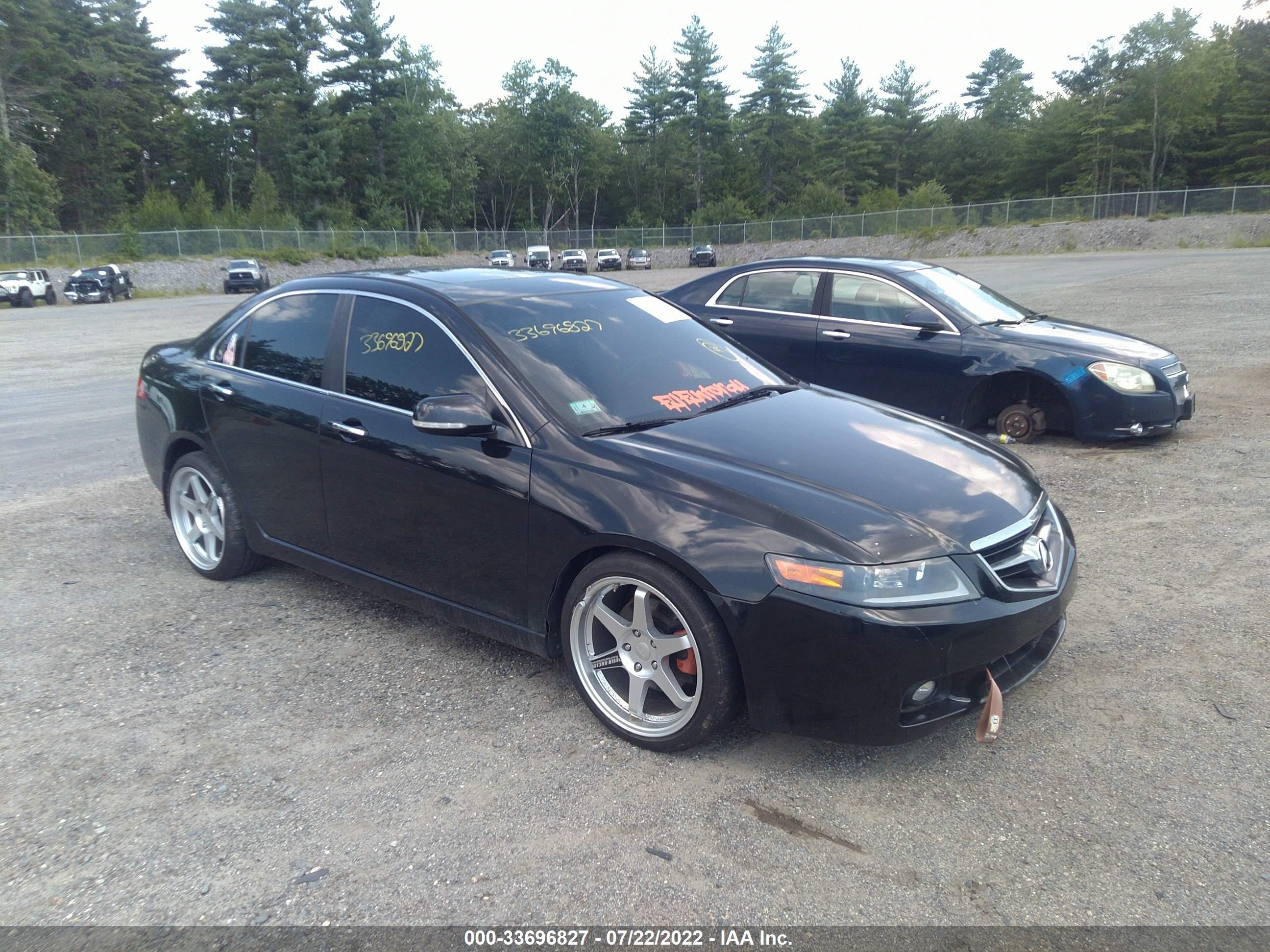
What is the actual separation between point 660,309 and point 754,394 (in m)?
0.75

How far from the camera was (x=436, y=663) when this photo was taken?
161 inches

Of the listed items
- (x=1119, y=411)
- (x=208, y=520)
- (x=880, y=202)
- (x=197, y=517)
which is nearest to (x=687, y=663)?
(x=208, y=520)

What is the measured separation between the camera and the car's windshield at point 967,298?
787 cm

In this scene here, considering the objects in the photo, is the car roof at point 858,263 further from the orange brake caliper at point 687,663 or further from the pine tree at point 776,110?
the pine tree at point 776,110

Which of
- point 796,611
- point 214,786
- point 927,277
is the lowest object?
point 214,786

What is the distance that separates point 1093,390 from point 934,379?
120cm

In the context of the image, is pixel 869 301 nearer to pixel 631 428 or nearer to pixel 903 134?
pixel 631 428

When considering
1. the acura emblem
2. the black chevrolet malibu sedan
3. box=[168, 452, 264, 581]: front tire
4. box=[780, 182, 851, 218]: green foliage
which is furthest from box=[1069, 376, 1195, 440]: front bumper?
box=[780, 182, 851, 218]: green foliage

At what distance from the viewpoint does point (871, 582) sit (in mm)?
2955

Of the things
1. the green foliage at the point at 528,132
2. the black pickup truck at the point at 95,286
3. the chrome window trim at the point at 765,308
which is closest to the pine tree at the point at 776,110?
the green foliage at the point at 528,132

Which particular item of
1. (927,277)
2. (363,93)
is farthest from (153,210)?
(927,277)

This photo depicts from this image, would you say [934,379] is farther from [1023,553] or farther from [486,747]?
[486,747]

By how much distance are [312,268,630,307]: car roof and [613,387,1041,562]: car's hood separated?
43.3 inches

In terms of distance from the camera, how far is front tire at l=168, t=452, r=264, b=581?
4.92 metres
